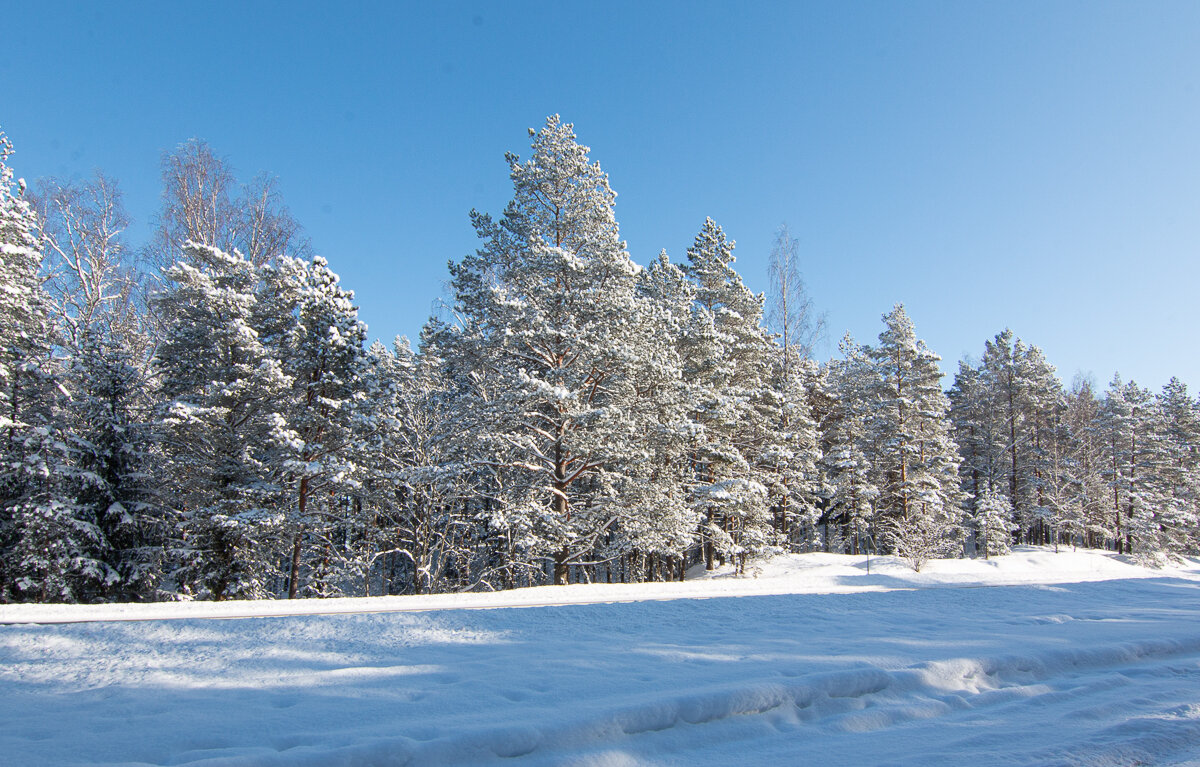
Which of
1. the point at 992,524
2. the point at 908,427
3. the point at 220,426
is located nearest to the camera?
the point at 220,426

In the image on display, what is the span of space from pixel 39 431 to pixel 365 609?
1234cm

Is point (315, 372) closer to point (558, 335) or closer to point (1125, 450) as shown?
point (558, 335)

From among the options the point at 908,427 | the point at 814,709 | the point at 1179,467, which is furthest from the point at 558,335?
the point at 1179,467

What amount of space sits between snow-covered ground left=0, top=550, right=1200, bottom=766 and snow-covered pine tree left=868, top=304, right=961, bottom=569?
2493 centimetres

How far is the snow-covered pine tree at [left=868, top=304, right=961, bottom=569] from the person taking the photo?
31.7 m

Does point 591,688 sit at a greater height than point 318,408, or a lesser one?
lesser

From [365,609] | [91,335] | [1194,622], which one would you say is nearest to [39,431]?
[91,335]

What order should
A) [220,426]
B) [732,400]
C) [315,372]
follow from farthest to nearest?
[732,400]
[315,372]
[220,426]

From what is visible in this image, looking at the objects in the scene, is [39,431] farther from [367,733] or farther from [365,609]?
[367,733]

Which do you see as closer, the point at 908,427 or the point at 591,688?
the point at 591,688

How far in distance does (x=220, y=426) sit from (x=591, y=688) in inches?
602

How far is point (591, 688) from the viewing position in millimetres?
4621

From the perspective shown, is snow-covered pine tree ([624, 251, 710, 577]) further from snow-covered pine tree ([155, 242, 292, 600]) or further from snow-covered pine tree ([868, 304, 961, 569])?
snow-covered pine tree ([868, 304, 961, 569])

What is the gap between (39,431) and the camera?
48.4 feet
